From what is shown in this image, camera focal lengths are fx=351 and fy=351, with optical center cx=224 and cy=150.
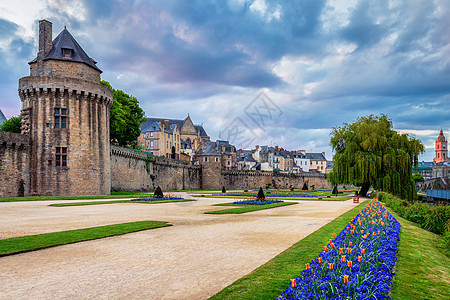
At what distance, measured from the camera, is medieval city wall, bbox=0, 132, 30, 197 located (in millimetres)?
32688

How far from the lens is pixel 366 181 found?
36.9 metres

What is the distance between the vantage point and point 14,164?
33438 millimetres

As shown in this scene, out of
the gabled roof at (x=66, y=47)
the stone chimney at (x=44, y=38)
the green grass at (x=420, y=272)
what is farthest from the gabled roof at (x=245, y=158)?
the green grass at (x=420, y=272)

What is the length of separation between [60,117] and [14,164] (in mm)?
6156

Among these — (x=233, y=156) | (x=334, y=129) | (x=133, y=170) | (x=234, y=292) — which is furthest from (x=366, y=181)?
(x=233, y=156)

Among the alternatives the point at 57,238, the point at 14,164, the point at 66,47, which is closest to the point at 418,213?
the point at 57,238

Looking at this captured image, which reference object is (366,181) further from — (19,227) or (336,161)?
(19,227)

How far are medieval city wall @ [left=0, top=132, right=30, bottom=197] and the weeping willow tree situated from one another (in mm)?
31903

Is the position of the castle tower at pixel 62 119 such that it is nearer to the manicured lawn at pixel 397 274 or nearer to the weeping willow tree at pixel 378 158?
the weeping willow tree at pixel 378 158

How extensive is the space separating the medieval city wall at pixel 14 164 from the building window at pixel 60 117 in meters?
3.17

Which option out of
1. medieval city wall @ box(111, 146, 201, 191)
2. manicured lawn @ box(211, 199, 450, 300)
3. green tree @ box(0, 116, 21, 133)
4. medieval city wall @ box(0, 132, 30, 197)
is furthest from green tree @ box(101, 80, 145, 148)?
manicured lawn @ box(211, 199, 450, 300)

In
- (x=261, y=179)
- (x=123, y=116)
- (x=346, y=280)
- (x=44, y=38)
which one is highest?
(x=44, y=38)

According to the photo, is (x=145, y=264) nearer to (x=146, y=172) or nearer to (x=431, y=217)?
(x=431, y=217)

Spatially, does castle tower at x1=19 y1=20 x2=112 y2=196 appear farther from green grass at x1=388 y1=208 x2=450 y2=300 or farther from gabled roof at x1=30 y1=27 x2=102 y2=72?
green grass at x1=388 y1=208 x2=450 y2=300
